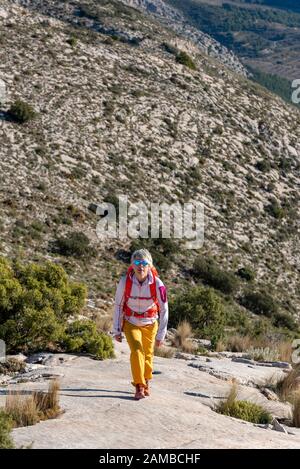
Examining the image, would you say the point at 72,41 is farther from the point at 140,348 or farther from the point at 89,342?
the point at 140,348

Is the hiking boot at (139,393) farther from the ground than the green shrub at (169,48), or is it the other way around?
the green shrub at (169,48)

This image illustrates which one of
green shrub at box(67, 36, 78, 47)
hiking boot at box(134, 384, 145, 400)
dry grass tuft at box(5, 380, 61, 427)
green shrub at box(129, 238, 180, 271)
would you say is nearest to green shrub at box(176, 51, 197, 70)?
green shrub at box(67, 36, 78, 47)

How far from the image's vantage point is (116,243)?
29.0 meters

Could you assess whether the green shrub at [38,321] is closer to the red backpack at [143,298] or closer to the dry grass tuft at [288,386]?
the red backpack at [143,298]

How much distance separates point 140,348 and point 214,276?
20.9m

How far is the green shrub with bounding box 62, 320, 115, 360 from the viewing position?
11.7 metres

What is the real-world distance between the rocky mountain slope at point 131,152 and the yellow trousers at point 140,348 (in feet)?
43.3

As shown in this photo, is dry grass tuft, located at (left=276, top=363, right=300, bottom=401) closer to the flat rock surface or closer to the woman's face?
the flat rock surface

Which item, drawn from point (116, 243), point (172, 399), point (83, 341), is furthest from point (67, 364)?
point (116, 243)

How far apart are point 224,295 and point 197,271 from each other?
1.67m

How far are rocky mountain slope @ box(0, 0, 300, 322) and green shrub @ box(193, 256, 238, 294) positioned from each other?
0.81m

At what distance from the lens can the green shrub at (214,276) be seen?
2942cm

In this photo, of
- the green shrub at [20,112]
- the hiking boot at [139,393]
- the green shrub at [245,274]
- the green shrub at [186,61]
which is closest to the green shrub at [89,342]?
the hiking boot at [139,393]

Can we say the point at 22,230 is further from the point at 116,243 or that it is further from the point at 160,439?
the point at 160,439
